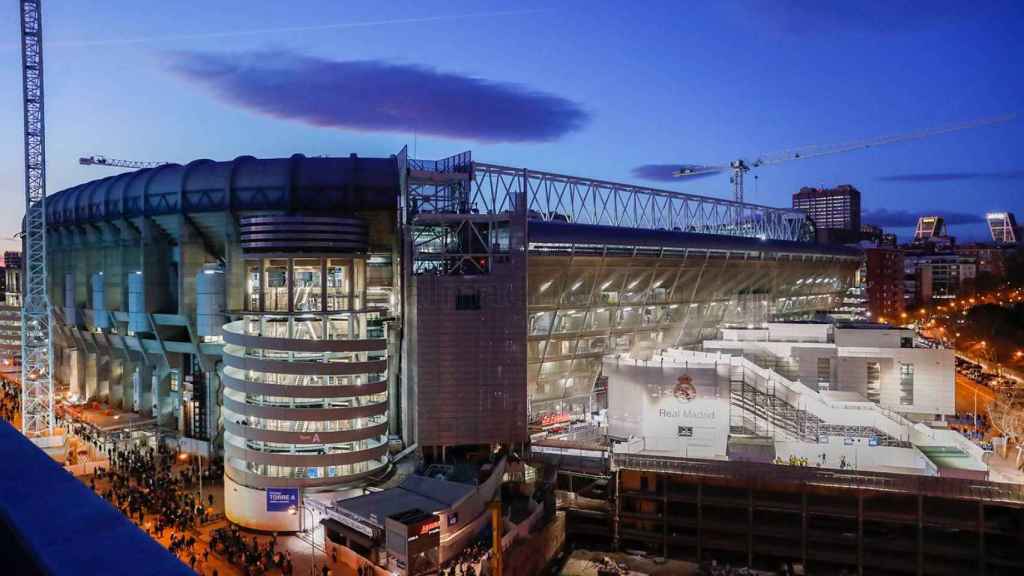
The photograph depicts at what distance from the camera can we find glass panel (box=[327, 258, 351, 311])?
4241 centimetres

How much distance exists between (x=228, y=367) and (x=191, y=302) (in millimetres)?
13180

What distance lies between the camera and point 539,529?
3612cm

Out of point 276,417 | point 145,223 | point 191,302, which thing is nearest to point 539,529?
point 276,417

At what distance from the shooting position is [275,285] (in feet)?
138

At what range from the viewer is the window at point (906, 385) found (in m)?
53.3

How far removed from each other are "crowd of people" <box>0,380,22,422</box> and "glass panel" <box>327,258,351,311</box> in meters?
39.3

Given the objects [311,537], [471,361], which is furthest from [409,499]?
[471,361]

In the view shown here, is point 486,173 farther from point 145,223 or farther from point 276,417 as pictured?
point 145,223

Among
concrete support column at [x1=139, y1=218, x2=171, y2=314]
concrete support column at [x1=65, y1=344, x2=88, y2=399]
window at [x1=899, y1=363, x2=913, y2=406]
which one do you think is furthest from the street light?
concrete support column at [x1=65, y1=344, x2=88, y2=399]

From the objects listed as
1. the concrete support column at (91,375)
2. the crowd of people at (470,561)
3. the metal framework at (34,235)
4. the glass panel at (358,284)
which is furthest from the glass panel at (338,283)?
the concrete support column at (91,375)

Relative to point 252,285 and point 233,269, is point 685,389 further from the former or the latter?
point 233,269

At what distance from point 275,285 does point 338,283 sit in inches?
141

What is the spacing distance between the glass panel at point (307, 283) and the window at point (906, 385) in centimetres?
4245

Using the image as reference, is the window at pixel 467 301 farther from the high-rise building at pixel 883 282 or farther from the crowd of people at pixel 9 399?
the high-rise building at pixel 883 282
